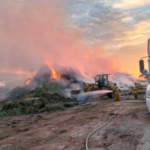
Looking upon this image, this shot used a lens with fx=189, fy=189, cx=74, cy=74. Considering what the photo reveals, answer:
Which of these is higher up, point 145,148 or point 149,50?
point 149,50

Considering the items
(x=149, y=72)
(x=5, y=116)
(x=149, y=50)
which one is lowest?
(x=5, y=116)

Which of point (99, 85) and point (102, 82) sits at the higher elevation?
point (102, 82)

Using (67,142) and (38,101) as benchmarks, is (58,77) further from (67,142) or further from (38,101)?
(67,142)

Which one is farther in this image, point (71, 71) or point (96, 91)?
point (71, 71)

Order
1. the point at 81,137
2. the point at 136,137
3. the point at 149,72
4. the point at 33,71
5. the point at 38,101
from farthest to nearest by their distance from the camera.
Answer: the point at 33,71, the point at 38,101, the point at 149,72, the point at 81,137, the point at 136,137

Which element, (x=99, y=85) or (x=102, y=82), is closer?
(x=102, y=82)

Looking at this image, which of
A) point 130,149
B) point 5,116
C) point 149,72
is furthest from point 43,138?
point 5,116

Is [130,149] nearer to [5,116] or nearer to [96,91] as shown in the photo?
[5,116]

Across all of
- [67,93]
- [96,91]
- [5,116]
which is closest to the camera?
[5,116]

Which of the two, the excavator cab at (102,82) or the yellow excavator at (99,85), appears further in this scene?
the excavator cab at (102,82)

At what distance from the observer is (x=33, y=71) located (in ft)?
125

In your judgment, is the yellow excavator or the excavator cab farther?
the excavator cab

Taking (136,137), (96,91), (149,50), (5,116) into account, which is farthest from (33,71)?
(136,137)

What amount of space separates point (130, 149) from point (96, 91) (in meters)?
16.7
